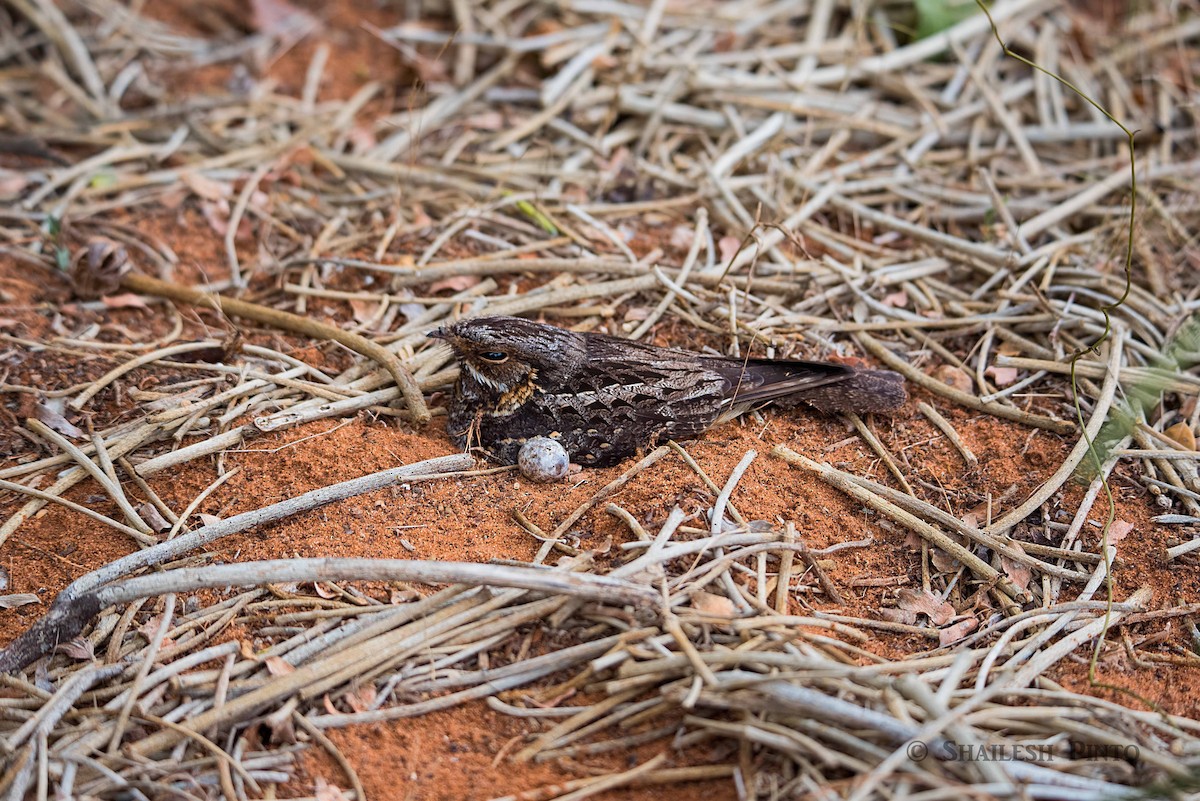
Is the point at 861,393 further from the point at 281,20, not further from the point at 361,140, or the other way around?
the point at 281,20

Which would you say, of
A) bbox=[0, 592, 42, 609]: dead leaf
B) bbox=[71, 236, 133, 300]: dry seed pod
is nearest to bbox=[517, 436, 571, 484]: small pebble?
bbox=[0, 592, 42, 609]: dead leaf

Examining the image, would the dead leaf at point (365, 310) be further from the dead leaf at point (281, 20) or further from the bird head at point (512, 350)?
the dead leaf at point (281, 20)

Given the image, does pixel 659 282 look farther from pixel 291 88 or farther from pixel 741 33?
pixel 291 88

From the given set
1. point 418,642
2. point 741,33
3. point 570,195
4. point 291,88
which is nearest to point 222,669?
point 418,642

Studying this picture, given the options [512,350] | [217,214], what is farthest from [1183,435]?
[217,214]

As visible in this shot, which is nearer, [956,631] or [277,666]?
[277,666]

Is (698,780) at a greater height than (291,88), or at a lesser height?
lesser

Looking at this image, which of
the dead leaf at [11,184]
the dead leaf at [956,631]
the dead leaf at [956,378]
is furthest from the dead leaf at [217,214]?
the dead leaf at [956,631]
